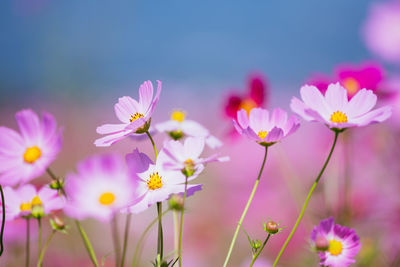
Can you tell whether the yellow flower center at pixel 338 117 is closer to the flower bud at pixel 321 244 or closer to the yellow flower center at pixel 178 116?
the flower bud at pixel 321 244

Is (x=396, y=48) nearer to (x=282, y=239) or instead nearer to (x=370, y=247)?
(x=282, y=239)

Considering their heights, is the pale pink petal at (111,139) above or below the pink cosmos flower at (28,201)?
above

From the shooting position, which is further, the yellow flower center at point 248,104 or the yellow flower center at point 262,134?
the yellow flower center at point 248,104

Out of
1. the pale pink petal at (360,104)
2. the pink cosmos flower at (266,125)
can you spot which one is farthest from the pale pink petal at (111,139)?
the pale pink petal at (360,104)

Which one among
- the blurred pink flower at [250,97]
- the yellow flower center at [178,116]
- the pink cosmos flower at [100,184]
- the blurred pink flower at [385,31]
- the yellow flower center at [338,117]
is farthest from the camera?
the blurred pink flower at [385,31]

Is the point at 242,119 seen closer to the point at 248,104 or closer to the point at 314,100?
the point at 314,100
